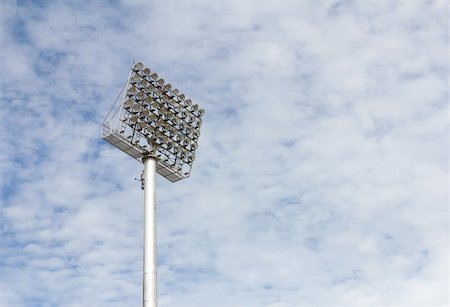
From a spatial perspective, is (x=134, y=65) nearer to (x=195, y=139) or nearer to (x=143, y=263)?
(x=195, y=139)

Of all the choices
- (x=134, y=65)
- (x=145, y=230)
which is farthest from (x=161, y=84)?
(x=145, y=230)

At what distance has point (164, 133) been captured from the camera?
143 feet

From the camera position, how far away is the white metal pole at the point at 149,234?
123 feet

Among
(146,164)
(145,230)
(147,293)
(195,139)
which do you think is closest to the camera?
(147,293)

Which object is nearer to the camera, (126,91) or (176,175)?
(126,91)

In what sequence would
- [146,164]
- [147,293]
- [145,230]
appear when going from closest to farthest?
[147,293], [145,230], [146,164]

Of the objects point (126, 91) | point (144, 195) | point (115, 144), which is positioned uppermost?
point (126, 91)

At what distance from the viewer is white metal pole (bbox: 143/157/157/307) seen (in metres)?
37.5

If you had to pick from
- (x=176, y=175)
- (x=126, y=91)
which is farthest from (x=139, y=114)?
(x=176, y=175)

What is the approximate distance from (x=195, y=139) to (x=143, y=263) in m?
10.8

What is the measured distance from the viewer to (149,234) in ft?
130

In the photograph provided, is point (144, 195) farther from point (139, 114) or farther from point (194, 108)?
point (194, 108)

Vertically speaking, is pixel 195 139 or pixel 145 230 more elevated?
pixel 195 139

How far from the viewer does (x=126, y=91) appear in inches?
1646
